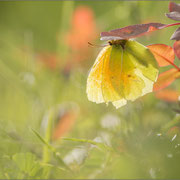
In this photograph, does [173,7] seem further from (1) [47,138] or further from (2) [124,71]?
(1) [47,138]

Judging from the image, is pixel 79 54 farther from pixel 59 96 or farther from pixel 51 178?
pixel 51 178

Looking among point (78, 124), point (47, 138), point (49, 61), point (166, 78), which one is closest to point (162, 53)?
point (166, 78)

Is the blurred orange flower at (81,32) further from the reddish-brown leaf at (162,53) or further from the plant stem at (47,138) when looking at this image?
the reddish-brown leaf at (162,53)

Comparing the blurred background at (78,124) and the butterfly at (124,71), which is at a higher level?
the butterfly at (124,71)

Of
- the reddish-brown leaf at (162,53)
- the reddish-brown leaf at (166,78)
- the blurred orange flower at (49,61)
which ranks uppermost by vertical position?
the reddish-brown leaf at (162,53)

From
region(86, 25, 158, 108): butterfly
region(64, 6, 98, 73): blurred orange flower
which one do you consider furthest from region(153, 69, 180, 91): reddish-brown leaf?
region(64, 6, 98, 73): blurred orange flower

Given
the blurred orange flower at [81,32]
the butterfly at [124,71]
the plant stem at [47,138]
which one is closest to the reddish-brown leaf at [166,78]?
the butterfly at [124,71]

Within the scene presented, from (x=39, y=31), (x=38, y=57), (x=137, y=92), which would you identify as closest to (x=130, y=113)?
(x=137, y=92)
